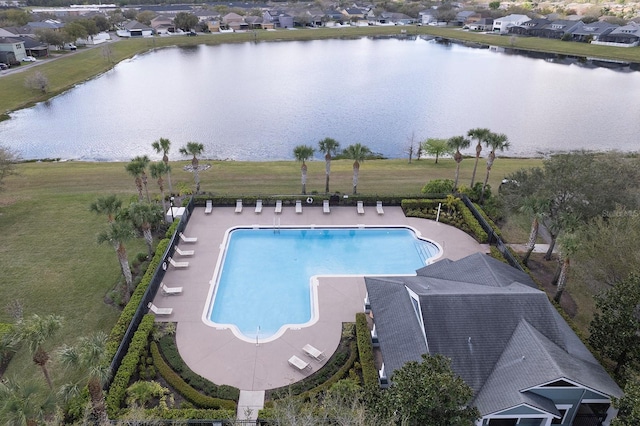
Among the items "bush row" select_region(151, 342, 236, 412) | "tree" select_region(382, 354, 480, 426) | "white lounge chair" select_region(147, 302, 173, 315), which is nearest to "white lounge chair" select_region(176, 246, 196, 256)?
"white lounge chair" select_region(147, 302, 173, 315)

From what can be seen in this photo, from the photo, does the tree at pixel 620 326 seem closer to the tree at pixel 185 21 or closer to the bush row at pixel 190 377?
the bush row at pixel 190 377

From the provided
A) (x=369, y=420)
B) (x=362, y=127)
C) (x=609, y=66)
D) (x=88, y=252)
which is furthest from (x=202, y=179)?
(x=609, y=66)

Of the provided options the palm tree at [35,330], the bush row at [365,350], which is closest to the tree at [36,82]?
the palm tree at [35,330]

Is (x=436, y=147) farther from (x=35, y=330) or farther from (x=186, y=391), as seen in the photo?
(x=35, y=330)

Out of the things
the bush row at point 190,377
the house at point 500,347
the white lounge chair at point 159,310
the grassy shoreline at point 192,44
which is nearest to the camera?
the house at point 500,347

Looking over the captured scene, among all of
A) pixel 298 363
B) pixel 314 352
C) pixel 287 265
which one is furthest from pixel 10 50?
pixel 298 363

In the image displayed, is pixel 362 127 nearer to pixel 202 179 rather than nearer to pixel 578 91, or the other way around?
pixel 202 179

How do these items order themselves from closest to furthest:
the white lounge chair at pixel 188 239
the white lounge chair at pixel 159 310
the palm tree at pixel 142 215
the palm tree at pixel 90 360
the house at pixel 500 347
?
1. the palm tree at pixel 90 360
2. the house at pixel 500 347
3. the white lounge chair at pixel 159 310
4. the palm tree at pixel 142 215
5. the white lounge chair at pixel 188 239
